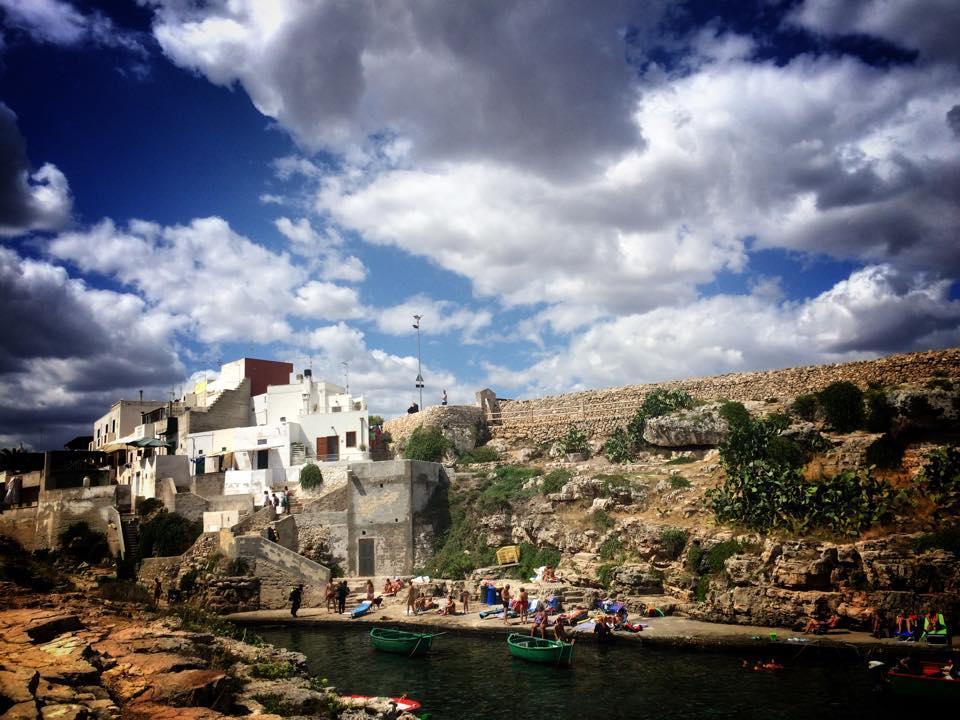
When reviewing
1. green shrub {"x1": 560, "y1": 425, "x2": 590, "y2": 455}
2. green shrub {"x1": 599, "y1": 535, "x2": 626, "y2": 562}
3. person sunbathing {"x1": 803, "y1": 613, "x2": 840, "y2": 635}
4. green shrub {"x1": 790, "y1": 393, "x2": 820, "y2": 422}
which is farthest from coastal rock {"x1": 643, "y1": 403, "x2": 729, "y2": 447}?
person sunbathing {"x1": 803, "y1": 613, "x2": 840, "y2": 635}

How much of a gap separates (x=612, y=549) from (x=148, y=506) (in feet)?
87.5

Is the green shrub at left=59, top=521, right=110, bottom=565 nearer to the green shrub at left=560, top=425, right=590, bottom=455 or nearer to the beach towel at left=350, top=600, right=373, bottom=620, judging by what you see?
the beach towel at left=350, top=600, right=373, bottom=620

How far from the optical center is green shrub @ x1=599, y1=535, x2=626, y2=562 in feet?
90.1

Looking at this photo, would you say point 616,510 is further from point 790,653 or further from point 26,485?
point 26,485

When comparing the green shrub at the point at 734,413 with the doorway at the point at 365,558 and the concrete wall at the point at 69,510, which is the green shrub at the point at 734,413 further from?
the concrete wall at the point at 69,510

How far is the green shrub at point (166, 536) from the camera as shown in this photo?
3453cm

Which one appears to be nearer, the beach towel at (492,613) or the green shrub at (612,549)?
the beach towel at (492,613)

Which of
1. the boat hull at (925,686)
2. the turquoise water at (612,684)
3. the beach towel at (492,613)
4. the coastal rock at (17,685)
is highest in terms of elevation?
the coastal rock at (17,685)

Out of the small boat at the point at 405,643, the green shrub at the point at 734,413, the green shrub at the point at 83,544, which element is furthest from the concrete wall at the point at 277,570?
the green shrub at the point at 734,413

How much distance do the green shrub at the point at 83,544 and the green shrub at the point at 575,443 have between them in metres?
26.5

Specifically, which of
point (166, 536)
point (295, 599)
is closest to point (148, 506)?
point (166, 536)

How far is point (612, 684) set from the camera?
58.1 ft

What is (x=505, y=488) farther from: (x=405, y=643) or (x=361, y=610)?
(x=405, y=643)

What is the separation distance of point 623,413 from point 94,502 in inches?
1228
